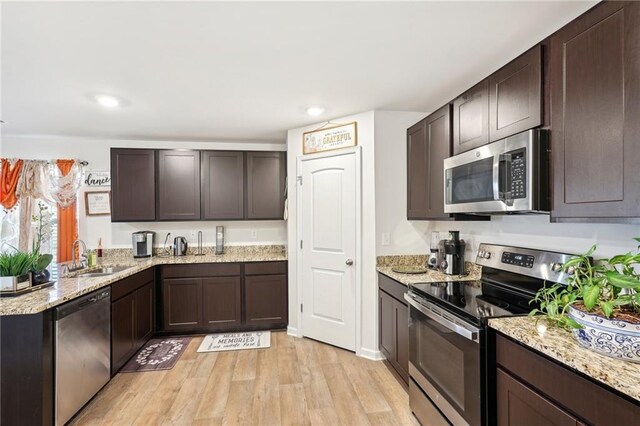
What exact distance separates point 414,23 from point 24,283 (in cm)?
299

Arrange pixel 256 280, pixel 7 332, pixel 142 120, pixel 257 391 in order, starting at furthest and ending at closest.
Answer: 1. pixel 256 280
2. pixel 142 120
3. pixel 257 391
4. pixel 7 332

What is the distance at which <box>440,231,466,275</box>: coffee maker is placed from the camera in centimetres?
246

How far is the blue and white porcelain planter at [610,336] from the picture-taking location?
37.6 inches

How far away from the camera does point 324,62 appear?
1.95 meters

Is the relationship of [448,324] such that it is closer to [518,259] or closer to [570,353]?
[570,353]

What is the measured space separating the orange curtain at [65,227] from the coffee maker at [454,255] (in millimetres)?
4336

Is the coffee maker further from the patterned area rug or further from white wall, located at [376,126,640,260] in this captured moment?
the patterned area rug

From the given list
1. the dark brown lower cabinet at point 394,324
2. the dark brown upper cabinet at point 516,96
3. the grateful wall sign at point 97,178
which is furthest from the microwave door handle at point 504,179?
the grateful wall sign at point 97,178

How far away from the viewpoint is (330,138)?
310 centimetres

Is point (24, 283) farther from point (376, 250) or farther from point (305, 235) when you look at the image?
point (376, 250)

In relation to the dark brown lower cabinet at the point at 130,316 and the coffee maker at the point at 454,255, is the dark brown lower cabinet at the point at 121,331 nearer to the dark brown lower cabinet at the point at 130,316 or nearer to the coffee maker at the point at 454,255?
the dark brown lower cabinet at the point at 130,316

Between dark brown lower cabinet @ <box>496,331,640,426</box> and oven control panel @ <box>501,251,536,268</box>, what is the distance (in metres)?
0.70

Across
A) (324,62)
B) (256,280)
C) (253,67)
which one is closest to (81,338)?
(256,280)

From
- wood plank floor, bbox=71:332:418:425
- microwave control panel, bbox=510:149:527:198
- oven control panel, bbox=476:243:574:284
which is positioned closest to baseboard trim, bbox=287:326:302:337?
wood plank floor, bbox=71:332:418:425
